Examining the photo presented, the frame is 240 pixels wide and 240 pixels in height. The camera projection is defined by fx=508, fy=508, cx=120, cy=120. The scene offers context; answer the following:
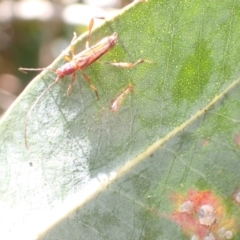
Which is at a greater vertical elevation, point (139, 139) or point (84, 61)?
point (84, 61)

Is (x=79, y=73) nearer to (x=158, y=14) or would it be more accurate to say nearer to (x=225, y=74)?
(x=158, y=14)

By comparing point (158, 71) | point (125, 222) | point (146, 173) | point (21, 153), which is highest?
point (158, 71)

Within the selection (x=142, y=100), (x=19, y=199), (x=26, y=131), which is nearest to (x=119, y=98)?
(x=142, y=100)

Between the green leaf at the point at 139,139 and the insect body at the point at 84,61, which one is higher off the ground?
the insect body at the point at 84,61

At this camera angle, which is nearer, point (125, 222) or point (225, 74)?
point (225, 74)

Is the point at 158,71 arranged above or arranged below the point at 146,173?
above

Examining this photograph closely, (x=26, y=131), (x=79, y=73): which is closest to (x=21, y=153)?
(x=26, y=131)

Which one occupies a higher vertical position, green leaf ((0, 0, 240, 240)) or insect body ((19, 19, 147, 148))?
insect body ((19, 19, 147, 148))
